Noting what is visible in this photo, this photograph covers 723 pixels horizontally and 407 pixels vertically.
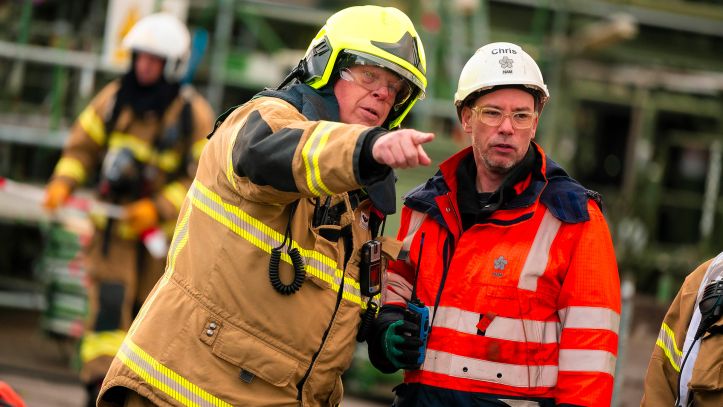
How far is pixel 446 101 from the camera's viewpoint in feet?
36.2

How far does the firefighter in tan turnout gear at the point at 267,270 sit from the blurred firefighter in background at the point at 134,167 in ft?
11.6

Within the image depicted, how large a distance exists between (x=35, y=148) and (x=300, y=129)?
29.3 ft

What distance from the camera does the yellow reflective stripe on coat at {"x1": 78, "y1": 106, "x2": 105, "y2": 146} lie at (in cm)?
756

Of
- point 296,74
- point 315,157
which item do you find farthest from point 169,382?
point 296,74

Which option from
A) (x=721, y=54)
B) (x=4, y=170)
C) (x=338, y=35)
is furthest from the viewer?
(x=721, y=54)

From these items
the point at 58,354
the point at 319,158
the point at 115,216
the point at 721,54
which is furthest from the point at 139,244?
the point at 721,54

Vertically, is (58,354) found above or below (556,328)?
below

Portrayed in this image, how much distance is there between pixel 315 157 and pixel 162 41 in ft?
15.6

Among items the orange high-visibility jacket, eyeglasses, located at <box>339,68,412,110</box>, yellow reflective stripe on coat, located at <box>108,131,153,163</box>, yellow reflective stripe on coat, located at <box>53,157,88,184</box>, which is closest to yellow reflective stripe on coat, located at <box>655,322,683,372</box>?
the orange high-visibility jacket

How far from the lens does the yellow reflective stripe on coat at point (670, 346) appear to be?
4070mm

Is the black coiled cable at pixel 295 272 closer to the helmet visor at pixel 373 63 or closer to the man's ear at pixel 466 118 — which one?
the helmet visor at pixel 373 63

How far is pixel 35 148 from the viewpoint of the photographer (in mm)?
11648

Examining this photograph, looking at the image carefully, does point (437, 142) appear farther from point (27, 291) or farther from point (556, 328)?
point (556, 328)

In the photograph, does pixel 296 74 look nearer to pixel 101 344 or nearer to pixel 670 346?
pixel 670 346
